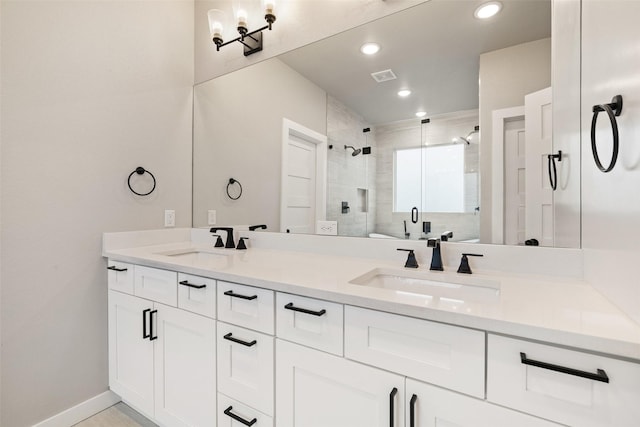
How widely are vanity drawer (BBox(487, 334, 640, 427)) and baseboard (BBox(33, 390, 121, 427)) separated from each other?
2.05m

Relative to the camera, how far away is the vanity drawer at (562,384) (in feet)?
1.86

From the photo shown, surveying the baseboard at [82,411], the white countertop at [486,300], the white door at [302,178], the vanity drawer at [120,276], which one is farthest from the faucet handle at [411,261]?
the baseboard at [82,411]

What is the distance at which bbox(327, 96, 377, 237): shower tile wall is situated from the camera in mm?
1525

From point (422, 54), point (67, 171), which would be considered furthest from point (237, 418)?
point (422, 54)

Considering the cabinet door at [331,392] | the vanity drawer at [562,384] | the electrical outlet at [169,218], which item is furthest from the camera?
the electrical outlet at [169,218]

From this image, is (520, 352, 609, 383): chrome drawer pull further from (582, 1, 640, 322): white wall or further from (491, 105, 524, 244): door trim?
(491, 105, 524, 244): door trim

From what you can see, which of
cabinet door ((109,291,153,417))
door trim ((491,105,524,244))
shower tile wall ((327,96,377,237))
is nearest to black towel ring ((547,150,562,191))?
door trim ((491,105,524,244))

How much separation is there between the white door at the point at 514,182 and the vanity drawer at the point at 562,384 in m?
0.65

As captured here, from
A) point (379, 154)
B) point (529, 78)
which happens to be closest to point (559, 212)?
point (529, 78)

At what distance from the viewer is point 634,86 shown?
634 millimetres

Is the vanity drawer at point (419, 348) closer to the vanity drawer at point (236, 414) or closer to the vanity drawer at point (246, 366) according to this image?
the vanity drawer at point (246, 366)

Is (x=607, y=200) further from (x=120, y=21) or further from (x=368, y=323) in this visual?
(x=120, y=21)

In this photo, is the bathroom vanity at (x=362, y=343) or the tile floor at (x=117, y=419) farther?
the tile floor at (x=117, y=419)

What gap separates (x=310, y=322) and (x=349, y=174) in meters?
0.88
